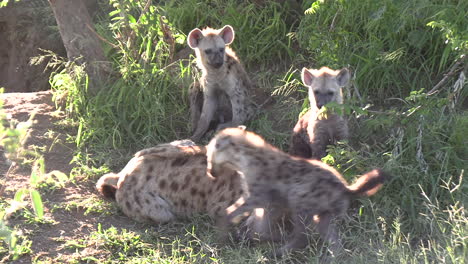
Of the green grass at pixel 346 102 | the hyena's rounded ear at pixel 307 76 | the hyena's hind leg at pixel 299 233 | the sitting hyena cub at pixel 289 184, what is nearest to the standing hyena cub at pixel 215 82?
the green grass at pixel 346 102

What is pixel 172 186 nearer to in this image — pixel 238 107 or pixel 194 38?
pixel 238 107

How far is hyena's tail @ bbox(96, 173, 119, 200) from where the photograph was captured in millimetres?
5398

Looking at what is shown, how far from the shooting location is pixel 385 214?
4770 mm

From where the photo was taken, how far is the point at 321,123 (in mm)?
5586

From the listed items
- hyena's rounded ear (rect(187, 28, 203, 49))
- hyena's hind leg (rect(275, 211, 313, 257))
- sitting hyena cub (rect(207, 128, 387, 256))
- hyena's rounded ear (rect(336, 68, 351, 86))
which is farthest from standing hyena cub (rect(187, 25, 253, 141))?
hyena's hind leg (rect(275, 211, 313, 257))

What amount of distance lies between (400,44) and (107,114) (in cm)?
252

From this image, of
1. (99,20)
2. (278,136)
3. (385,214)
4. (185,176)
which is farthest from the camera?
(99,20)

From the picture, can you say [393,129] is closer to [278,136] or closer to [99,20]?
[278,136]

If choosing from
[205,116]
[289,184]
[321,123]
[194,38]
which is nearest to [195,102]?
[205,116]

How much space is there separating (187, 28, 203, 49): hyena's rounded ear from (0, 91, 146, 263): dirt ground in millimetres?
1318

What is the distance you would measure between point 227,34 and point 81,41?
1332mm

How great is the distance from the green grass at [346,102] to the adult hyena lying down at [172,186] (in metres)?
0.10

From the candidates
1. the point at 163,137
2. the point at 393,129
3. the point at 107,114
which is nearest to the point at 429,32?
the point at 393,129

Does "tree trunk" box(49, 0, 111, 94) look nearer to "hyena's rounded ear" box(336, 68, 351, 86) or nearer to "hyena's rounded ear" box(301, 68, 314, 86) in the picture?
"hyena's rounded ear" box(301, 68, 314, 86)
